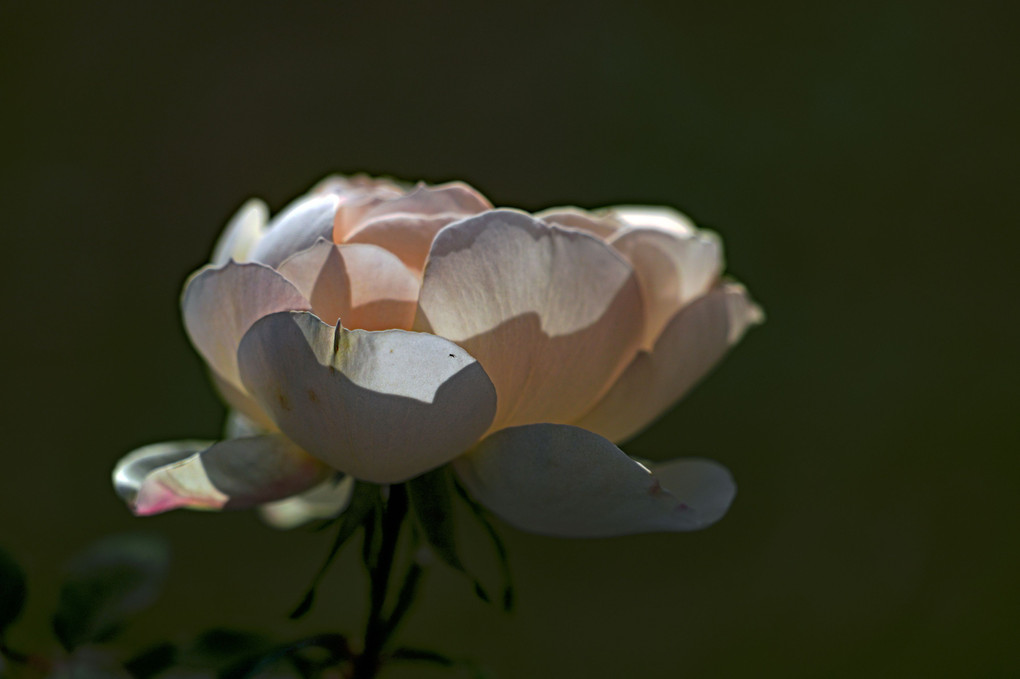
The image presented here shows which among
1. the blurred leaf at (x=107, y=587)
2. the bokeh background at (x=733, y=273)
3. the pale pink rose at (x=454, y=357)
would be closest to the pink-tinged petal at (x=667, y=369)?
the pale pink rose at (x=454, y=357)

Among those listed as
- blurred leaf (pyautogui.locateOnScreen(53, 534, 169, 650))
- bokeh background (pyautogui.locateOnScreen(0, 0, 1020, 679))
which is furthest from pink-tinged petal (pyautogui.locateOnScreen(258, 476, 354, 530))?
bokeh background (pyautogui.locateOnScreen(0, 0, 1020, 679))

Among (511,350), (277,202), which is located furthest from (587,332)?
(277,202)

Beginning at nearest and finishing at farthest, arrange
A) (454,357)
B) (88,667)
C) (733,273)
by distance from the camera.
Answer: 1. (454,357)
2. (88,667)
3. (733,273)

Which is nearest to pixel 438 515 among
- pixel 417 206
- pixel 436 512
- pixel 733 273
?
pixel 436 512

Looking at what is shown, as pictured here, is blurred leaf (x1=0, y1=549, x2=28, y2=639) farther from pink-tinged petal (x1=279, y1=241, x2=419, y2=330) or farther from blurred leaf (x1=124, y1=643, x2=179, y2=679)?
pink-tinged petal (x1=279, y1=241, x2=419, y2=330)

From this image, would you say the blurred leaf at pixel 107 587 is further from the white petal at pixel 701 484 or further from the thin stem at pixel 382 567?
the white petal at pixel 701 484

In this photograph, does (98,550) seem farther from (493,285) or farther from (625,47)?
(625,47)

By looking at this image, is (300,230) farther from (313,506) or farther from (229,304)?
(313,506)
